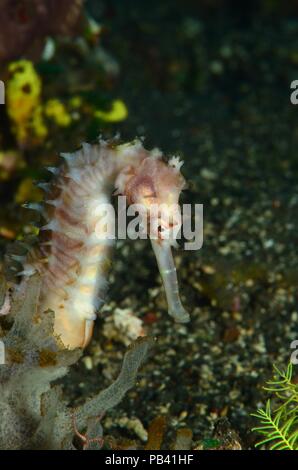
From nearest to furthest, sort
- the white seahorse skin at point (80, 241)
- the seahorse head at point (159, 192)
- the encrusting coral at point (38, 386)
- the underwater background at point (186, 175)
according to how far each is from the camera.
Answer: the encrusting coral at point (38, 386) → the seahorse head at point (159, 192) → the white seahorse skin at point (80, 241) → the underwater background at point (186, 175)

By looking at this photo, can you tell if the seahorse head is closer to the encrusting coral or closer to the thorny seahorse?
the thorny seahorse

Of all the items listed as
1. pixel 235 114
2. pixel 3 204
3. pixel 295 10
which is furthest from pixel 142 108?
pixel 295 10

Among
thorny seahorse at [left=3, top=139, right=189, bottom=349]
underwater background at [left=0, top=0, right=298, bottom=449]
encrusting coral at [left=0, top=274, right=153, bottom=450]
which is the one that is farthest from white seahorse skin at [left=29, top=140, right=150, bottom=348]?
encrusting coral at [left=0, top=274, right=153, bottom=450]

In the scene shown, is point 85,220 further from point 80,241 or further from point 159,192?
point 159,192

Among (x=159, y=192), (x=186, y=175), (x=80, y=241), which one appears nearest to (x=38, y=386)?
(x=80, y=241)

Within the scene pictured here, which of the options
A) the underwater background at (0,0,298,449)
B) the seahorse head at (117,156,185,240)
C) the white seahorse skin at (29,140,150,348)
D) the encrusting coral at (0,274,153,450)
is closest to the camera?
the encrusting coral at (0,274,153,450)

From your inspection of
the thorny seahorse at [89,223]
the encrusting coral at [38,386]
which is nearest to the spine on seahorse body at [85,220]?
the thorny seahorse at [89,223]

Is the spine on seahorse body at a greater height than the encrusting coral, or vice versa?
the spine on seahorse body

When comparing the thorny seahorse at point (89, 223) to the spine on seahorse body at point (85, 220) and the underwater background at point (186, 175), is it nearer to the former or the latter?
the spine on seahorse body at point (85, 220)

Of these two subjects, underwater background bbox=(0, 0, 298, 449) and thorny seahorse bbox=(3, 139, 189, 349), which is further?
underwater background bbox=(0, 0, 298, 449)
